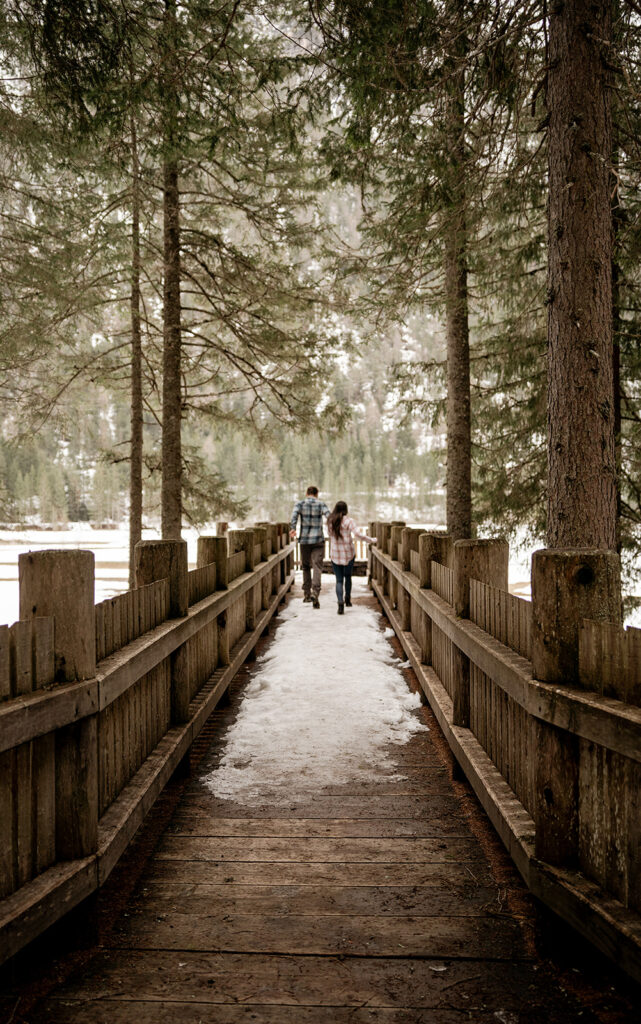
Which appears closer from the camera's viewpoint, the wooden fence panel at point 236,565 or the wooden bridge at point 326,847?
the wooden bridge at point 326,847

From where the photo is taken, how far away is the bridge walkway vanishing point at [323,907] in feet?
6.95

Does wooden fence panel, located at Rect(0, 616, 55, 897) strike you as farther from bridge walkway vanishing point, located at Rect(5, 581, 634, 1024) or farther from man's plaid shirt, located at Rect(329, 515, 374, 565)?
man's plaid shirt, located at Rect(329, 515, 374, 565)

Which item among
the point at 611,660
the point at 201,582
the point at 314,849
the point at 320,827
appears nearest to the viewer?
the point at 611,660

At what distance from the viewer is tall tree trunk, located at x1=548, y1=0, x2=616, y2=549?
457 cm

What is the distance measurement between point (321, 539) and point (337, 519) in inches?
28.3

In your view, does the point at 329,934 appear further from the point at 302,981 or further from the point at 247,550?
the point at 247,550

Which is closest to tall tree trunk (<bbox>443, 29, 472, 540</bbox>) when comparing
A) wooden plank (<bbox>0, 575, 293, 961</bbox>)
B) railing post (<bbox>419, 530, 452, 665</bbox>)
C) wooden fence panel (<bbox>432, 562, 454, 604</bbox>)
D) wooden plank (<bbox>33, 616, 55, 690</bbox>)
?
railing post (<bbox>419, 530, 452, 665</bbox>)

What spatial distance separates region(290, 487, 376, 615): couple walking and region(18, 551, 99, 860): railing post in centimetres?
786

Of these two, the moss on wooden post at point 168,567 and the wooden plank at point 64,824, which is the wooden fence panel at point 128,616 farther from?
the wooden plank at point 64,824

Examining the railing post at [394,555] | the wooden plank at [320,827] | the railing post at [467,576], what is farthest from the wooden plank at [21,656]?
the railing post at [394,555]

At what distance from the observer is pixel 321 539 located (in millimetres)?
11148

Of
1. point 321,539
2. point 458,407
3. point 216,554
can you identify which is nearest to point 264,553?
point 321,539

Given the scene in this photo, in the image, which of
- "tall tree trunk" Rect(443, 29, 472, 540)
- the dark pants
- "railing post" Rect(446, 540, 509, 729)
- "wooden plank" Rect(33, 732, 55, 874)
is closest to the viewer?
"wooden plank" Rect(33, 732, 55, 874)

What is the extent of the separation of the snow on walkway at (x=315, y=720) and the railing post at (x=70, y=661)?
1482 millimetres
